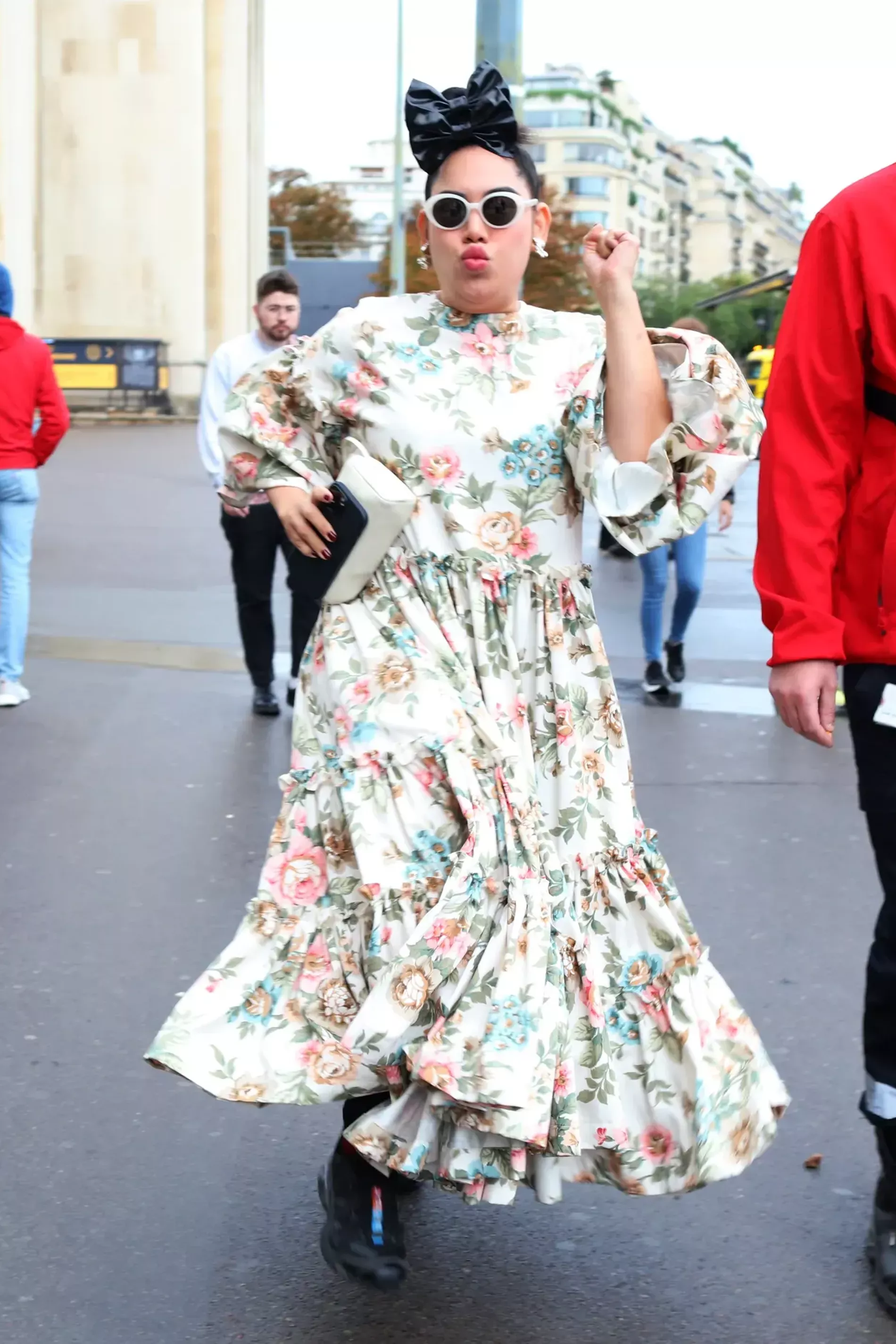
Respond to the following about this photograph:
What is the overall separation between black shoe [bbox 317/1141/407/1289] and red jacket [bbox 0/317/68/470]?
592 centimetres

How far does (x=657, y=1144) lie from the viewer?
9.81 ft

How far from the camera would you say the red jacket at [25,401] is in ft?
27.9

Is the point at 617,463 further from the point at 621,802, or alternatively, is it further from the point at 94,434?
the point at 94,434

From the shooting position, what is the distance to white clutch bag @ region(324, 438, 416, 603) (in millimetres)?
3084

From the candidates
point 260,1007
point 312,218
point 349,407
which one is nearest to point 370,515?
point 349,407

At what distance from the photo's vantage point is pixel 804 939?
525 centimetres

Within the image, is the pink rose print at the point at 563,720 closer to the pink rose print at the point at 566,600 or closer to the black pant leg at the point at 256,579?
the pink rose print at the point at 566,600

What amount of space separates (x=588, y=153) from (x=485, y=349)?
481ft

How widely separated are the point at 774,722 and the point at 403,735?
5870 millimetres

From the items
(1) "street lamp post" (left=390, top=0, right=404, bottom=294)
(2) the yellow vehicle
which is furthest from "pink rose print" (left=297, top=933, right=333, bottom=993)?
(1) "street lamp post" (left=390, top=0, right=404, bottom=294)

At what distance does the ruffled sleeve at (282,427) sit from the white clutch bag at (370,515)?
0.55ft

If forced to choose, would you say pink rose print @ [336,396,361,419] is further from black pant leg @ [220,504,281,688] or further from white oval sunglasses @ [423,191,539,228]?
black pant leg @ [220,504,281,688]

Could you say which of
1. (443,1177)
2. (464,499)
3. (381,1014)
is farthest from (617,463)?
(443,1177)

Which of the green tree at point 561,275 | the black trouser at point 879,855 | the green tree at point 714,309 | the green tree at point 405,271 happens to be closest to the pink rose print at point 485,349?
the black trouser at point 879,855
